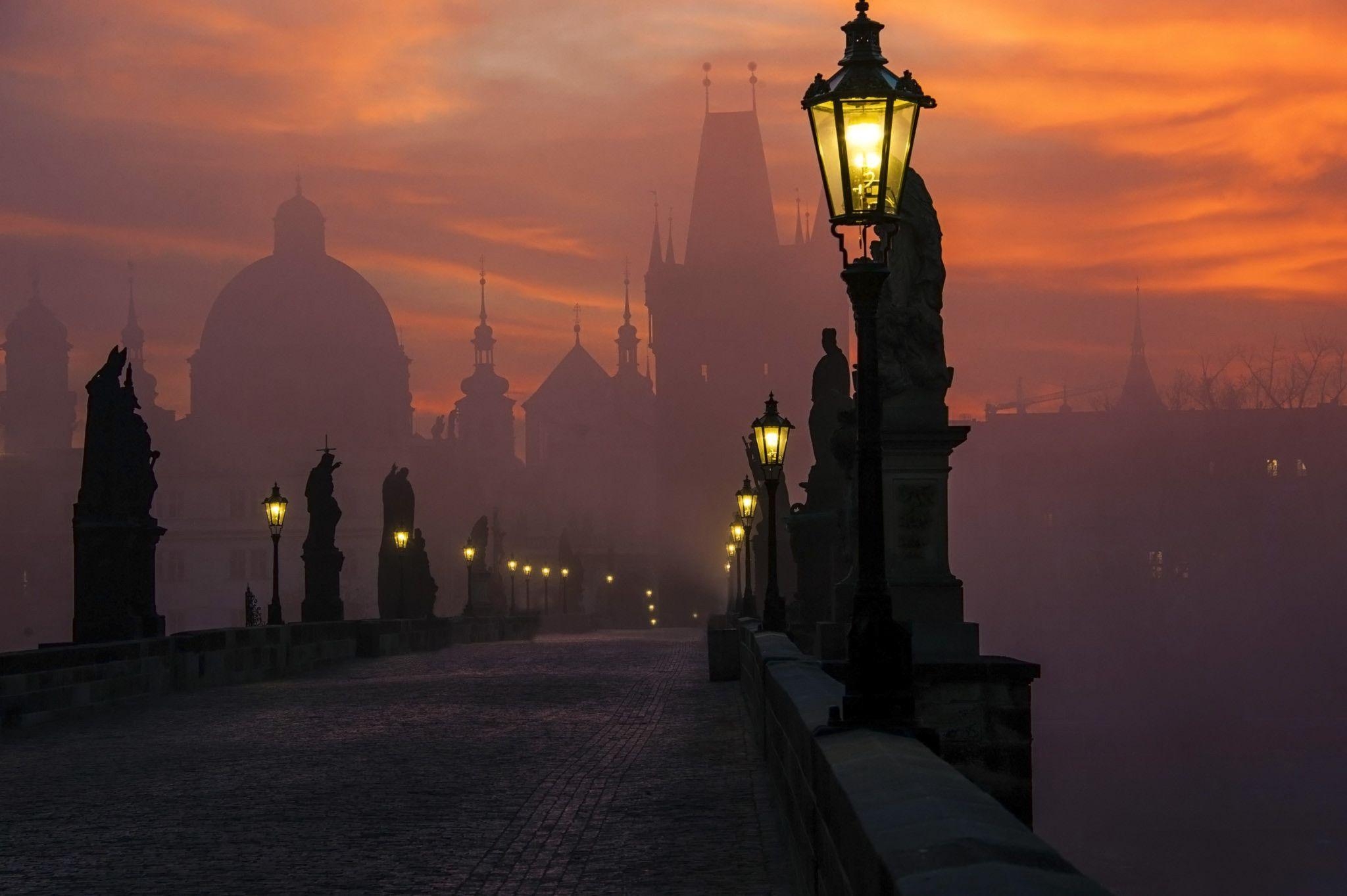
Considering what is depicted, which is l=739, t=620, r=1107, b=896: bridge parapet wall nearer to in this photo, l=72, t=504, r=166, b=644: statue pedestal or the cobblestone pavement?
the cobblestone pavement

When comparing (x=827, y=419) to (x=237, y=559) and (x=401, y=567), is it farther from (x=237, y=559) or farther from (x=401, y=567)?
(x=237, y=559)

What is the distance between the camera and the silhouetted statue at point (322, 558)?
45.5 metres

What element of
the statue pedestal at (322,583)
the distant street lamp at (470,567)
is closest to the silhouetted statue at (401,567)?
the statue pedestal at (322,583)

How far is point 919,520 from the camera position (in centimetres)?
1819

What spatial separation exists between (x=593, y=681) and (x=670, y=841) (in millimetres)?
17779

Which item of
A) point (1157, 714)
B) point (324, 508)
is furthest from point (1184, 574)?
point (324, 508)

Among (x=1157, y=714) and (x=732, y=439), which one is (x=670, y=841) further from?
(x=732, y=439)

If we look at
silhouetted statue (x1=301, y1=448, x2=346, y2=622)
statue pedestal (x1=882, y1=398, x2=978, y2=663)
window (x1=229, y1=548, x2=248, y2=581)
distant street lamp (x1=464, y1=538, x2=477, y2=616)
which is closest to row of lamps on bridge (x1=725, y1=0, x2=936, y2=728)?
statue pedestal (x1=882, y1=398, x2=978, y2=663)

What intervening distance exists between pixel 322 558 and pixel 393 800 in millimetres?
32334

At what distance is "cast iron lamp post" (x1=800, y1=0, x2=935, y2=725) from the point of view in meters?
9.40

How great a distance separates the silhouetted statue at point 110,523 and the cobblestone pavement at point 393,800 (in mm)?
5858

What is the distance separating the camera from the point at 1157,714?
110 m

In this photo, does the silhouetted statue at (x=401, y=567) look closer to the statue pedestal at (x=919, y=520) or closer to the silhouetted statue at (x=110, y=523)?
the silhouetted statue at (x=110, y=523)

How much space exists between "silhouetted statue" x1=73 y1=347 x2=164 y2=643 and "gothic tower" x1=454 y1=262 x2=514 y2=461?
159 meters
